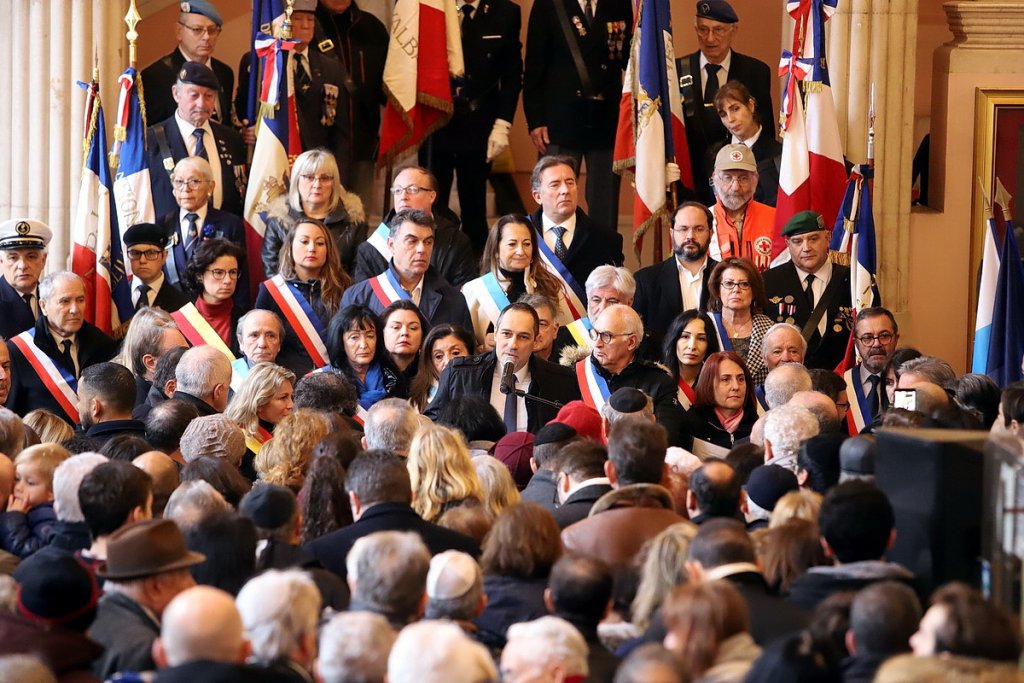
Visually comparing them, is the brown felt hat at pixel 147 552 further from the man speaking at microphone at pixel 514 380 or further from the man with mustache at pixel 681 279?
the man with mustache at pixel 681 279

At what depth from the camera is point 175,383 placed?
830cm

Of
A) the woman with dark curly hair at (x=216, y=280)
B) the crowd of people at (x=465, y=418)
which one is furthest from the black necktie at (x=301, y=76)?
the woman with dark curly hair at (x=216, y=280)

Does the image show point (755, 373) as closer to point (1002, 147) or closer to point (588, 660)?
point (1002, 147)

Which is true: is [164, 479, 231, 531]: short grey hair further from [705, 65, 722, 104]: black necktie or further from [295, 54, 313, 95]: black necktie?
[705, 65, 722, 104]: black necktie

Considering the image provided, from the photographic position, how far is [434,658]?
4340 mm

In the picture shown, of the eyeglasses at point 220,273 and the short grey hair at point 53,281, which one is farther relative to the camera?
the eyeglasses at point 220,273

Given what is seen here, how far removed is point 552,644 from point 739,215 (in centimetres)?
626

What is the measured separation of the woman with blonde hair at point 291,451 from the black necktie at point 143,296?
3.48 m

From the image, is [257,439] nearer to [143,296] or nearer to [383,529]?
[383,529]

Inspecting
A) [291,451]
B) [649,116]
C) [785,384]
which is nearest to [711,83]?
[649,116]

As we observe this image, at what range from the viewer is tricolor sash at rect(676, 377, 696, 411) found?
348 inches

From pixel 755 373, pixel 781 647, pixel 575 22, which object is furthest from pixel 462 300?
pixel 781 647

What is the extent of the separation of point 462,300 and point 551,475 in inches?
117

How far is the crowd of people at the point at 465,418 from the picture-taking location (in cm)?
462
